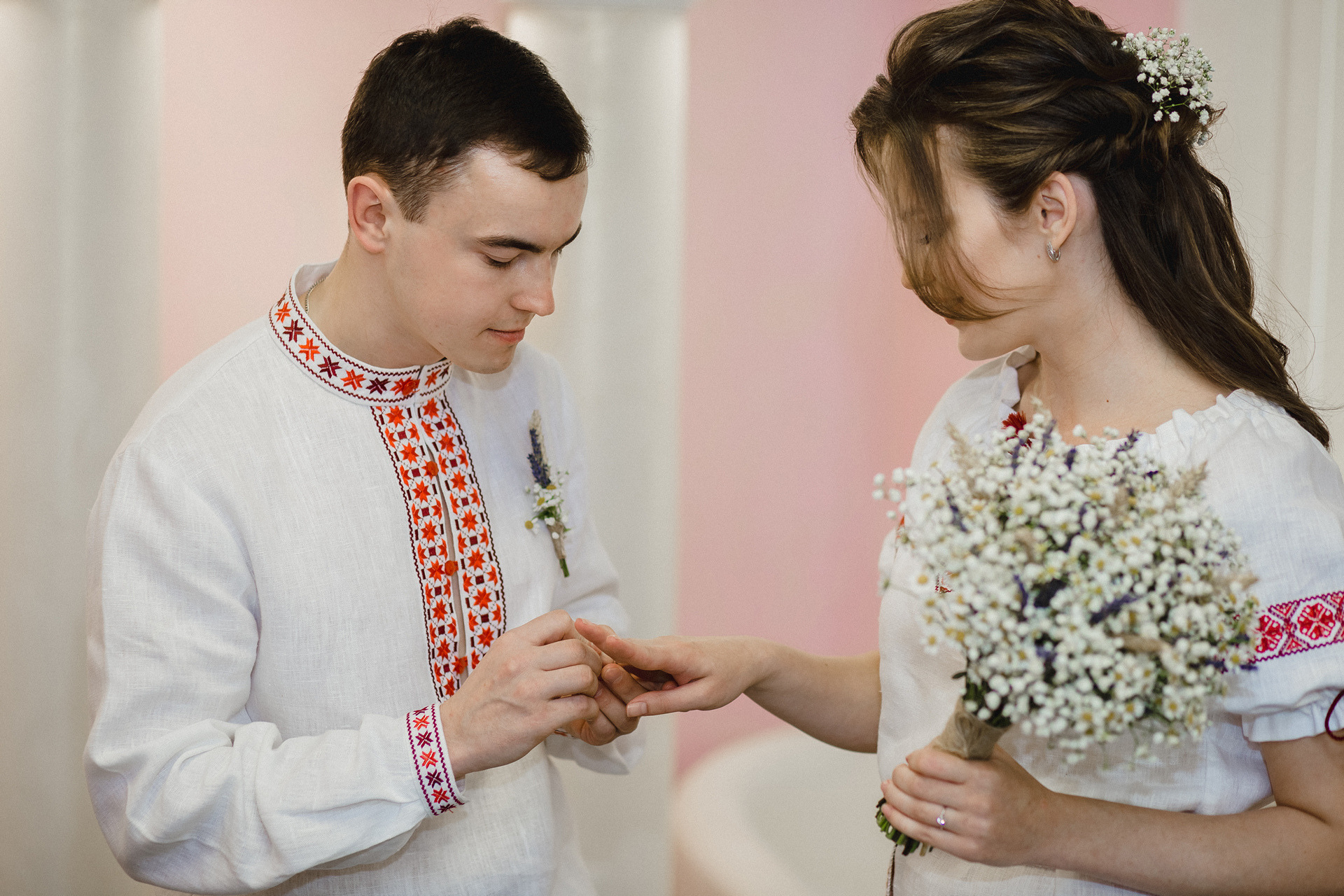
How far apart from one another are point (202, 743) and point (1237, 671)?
1.28 meters

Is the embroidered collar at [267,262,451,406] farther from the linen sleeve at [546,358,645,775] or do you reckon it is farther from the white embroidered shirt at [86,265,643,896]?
the linen sleeve at [546,358,645,775]

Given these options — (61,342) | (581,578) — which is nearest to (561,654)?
(581,578)

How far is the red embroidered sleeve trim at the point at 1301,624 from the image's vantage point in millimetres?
1264

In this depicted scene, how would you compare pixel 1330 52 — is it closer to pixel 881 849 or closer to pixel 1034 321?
pixel 1034 321

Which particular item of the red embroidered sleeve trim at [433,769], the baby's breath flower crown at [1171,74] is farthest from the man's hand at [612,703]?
the baby's breath flower crown at [1171,74]

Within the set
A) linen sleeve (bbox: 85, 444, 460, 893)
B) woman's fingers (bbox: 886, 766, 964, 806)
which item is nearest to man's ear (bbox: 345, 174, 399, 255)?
linen sleeve (bbox: 85, 444, 460, 893)

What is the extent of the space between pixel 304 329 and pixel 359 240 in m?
0.16

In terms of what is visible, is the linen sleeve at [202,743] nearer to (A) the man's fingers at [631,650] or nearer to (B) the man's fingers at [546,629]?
(B) the man's fingers at [546,629]

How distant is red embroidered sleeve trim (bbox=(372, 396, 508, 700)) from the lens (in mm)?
1648

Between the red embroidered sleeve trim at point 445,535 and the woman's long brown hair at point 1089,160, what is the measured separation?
0.78m

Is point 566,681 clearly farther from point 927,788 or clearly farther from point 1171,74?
point 1171,74

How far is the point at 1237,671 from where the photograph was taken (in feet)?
4.11

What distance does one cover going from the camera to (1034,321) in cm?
151

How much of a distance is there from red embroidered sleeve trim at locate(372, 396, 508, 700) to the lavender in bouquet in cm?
79
